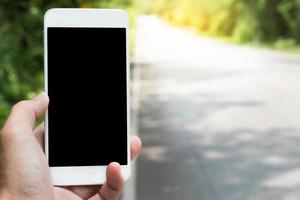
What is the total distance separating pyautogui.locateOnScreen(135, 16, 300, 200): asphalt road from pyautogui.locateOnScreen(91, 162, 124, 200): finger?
5491 mm

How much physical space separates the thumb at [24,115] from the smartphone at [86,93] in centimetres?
15

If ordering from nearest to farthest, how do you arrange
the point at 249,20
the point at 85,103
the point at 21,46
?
the point at 85,103
the point at 21,46
the point at 249,20

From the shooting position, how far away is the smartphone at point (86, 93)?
2.58 m

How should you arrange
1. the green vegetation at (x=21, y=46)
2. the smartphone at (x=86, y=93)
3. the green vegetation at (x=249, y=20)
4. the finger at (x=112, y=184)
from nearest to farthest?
1. the finger at (x=112, y=184)
2. the smartphone at (x=86, y=93)
3. the green vegetation at (x=21, y=46)
4. the green vegetation at (x=249, y=20)

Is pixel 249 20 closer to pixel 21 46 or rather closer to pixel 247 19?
pixel 247 19

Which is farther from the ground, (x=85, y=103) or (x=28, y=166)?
(x=85, y=103)

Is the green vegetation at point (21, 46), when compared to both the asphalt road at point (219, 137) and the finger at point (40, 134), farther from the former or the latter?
the finger at point (40, 134)

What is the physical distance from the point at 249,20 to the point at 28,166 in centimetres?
5297

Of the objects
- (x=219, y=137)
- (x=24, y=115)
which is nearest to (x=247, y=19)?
(x=219, y=137)

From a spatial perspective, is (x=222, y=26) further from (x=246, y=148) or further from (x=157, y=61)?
(x=246, y=148)

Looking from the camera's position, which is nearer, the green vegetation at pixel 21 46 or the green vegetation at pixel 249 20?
the green vegetation at pixel 21 46

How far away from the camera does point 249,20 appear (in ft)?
178

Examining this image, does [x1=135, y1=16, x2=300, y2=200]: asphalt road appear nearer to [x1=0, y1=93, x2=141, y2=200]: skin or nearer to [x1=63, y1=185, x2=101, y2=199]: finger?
[x1=63, y1=185, x2=101, y2=199]: finger

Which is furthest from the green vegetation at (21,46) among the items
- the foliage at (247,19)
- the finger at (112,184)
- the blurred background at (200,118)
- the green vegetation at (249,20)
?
the foliage at (247,19)
